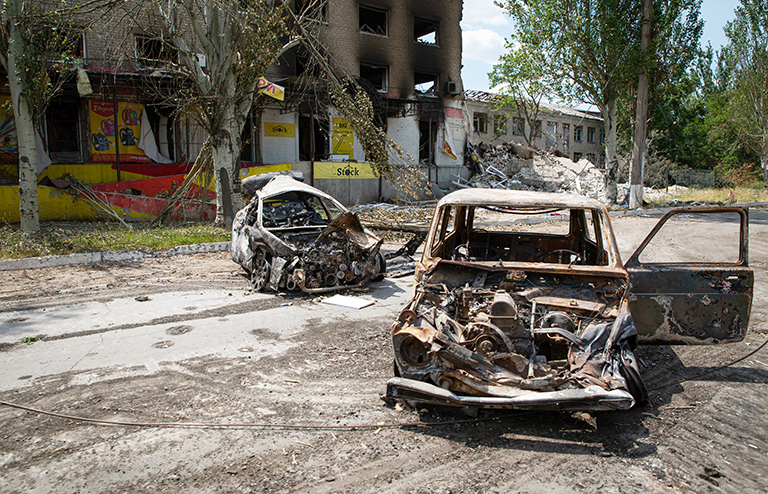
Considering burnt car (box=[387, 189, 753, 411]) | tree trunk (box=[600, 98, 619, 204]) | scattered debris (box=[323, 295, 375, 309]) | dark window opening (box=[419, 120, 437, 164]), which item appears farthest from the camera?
dark window opening (box=[419, 120, 437, 164])

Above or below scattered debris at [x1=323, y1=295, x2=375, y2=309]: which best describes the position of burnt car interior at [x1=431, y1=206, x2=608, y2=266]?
above

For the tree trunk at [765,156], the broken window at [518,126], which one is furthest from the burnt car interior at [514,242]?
the tree trunk at [765,156]

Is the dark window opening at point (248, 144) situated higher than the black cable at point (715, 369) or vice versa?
the dark window opening at point (248, 144)

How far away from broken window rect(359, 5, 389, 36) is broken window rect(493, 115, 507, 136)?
12390 millimetres

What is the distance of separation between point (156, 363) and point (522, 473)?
364 centimetres

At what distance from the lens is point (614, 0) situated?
64.3ft

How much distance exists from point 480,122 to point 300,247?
30.3 metres

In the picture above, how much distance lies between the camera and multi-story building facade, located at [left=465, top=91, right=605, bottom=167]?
1368 inches

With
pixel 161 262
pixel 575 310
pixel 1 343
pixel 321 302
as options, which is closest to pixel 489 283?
pixel 575 310

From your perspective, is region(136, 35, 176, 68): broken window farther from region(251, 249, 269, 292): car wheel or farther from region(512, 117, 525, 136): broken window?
region(512, 117, 525, 136): broken window

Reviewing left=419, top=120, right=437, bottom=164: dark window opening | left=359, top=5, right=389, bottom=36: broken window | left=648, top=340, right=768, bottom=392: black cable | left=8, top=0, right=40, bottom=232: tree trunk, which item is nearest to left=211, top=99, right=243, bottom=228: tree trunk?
left=8, top=0, right=40, bottom=232: tree trunk

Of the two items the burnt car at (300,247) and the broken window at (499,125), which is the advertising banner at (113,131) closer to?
the burnt car at (300,247)

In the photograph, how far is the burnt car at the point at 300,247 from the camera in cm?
758

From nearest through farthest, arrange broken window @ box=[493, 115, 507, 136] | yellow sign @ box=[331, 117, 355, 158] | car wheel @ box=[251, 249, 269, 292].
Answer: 1. car wheel @ box=[251, 249, 269, 292]
2. yellow sign @ box=[331, 117, 355, 158]
3. broken window @ box=[493, 115, 507, 136]
